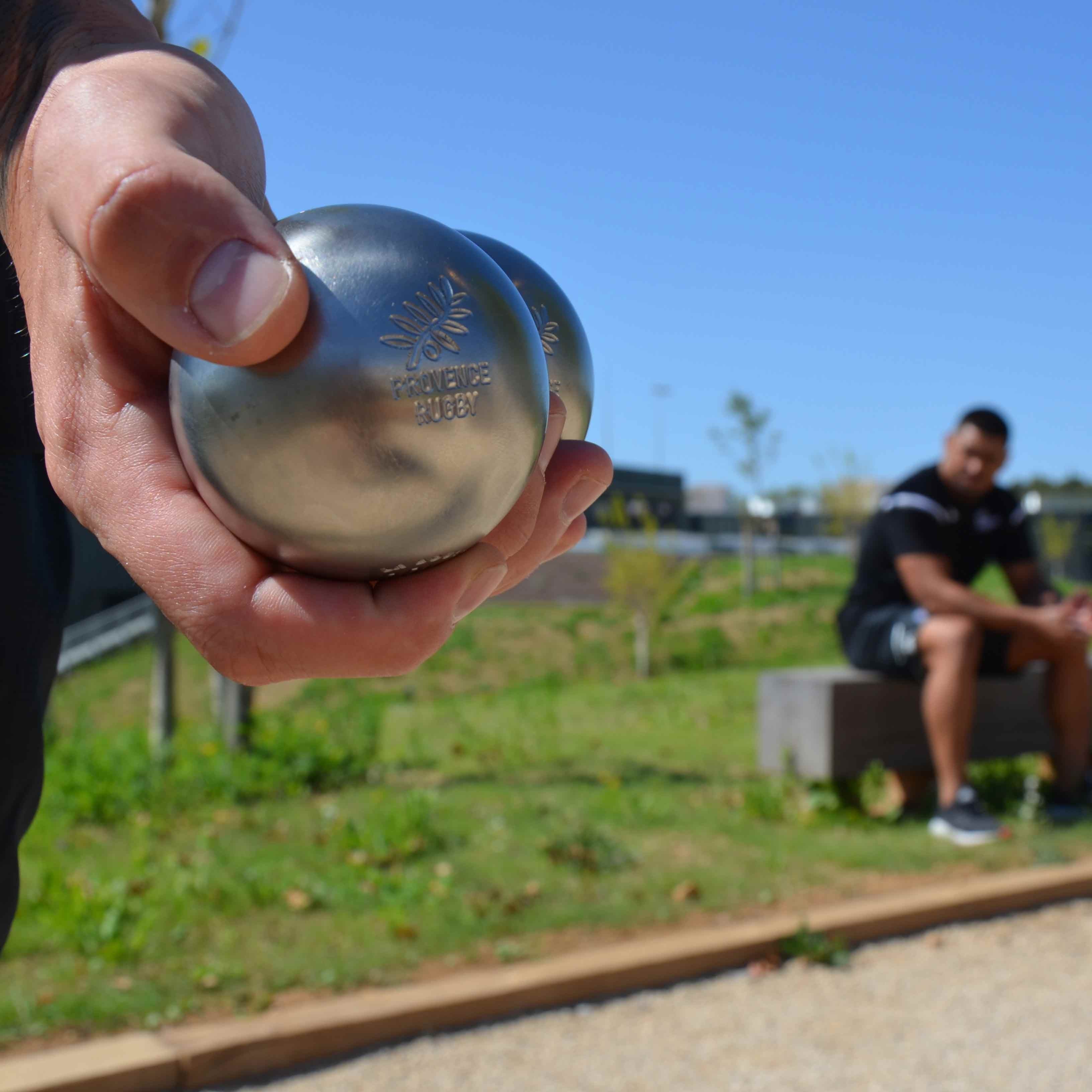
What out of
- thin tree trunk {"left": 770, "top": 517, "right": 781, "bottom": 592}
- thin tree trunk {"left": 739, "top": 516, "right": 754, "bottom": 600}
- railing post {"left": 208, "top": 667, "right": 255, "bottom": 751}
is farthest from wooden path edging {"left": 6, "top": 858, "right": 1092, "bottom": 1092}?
thin tree trunk {"left": 770, "top": 517, "right": 781, "bottom": 592}

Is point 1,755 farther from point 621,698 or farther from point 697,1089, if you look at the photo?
point 621,698

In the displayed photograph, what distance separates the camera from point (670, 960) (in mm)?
3988

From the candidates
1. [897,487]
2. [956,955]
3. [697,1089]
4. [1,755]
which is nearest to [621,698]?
[897,487]

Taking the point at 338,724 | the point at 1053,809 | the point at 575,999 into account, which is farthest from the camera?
the point at 338,724

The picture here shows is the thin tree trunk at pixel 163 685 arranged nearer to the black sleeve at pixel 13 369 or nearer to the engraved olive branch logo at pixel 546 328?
the black sleeve at pixel 13 369

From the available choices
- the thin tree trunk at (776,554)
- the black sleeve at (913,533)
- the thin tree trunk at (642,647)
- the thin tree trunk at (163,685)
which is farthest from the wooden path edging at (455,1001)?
the thin tree trunk at (776,554)

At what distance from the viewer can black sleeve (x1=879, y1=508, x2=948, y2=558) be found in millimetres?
6004

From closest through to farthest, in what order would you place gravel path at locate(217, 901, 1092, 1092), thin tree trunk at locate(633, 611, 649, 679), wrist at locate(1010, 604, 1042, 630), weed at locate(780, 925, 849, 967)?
1. gravel path at locate(217, 901, 1092, 1092)
2. weed at locate(780, 925, 849, 967)
3. wrist at locate(1010, 604, 1042, 630)
4. thin tree trunk at locate(633, 611, 649, 679)

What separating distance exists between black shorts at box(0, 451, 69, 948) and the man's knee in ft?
15.7

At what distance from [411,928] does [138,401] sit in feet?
10.4

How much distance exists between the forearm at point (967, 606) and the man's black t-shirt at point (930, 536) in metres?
0.22

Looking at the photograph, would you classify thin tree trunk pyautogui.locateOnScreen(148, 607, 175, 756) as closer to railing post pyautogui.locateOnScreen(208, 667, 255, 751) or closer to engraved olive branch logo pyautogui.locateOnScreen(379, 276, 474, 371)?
railing post pyautogui.locateOnScreen(208, 667, 255, 751)

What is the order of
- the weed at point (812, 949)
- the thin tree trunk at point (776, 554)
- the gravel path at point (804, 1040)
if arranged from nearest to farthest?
1. the gravel path at point (804, 1040)
2. the weed at point (812, 949)
3. the thin tree trunk at point (776, 554)

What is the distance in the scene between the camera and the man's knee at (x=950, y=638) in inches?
228
